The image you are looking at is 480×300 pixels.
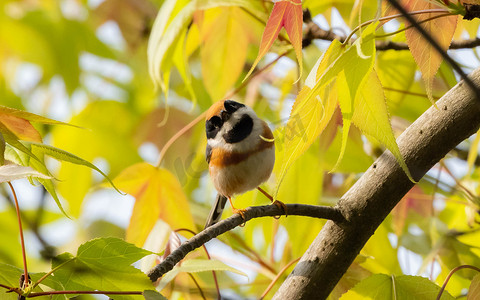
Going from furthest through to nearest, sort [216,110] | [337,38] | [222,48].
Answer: [216,110] → [222,48] → [337,38]

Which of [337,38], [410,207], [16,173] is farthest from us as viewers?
[410,207]

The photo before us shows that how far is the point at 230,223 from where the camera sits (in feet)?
3.57

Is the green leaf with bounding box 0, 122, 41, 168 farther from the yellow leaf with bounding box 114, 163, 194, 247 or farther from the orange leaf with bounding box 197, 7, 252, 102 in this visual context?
the orange leaf with bounding box 197, 7, 252, 102

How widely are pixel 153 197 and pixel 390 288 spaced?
0.62m

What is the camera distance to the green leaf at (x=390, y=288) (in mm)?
1074

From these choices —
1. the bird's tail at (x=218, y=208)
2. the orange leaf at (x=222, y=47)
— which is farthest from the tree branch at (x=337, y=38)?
the bird's tail at (x=218, y=208)

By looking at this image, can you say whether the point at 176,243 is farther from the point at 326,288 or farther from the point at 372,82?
the point at 372,82

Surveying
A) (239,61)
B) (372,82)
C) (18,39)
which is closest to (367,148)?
(239,61)

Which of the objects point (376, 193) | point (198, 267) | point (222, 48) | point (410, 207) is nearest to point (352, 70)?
point (376, 193)

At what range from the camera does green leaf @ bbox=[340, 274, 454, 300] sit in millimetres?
1074

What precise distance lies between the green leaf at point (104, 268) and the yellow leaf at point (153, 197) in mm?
417

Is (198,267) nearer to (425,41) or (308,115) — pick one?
(308,115)

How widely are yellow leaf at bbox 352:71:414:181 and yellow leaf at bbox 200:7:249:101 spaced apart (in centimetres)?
62

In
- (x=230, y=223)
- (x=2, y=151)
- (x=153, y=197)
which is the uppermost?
(x=153, y=197)
